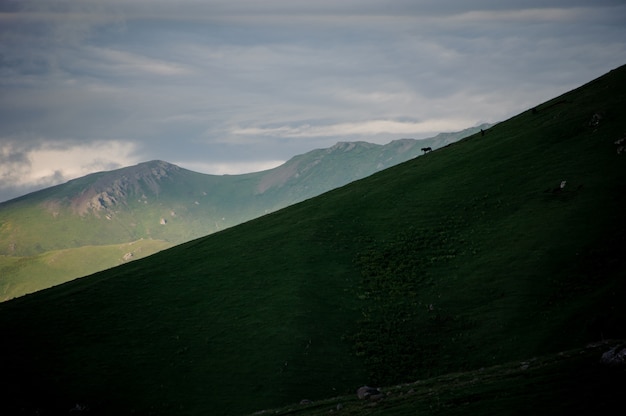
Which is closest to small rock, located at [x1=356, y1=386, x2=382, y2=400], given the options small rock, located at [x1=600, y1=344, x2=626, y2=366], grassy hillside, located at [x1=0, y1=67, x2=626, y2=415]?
grassy hillside, located at [x1=0, y1=67, x2=626, y2=415]

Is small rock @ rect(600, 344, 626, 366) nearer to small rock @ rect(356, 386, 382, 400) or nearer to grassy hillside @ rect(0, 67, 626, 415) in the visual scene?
grassy hillside @ rect(0, 67, 626, 415)

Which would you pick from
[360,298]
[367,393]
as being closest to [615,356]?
[367,393]

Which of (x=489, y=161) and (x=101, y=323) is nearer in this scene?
(x=101, y=323)

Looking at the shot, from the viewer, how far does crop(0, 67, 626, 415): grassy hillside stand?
162 ft

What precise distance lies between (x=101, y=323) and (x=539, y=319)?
4688 centimetres

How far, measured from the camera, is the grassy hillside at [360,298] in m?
49.4

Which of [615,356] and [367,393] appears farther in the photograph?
[367,393]

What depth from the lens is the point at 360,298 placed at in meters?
62.4

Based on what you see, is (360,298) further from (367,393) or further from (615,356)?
(615,356)

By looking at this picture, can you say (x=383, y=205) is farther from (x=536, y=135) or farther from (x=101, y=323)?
(x=101, y=323)

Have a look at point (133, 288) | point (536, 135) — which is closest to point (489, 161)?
point (536, 135)

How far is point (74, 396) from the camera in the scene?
49.9 meters

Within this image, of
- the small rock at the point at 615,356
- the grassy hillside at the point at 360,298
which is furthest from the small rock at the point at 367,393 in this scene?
the small rock at the point at 615,356

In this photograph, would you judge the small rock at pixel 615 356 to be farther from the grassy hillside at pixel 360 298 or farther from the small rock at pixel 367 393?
the small rock at pixel 367 393
